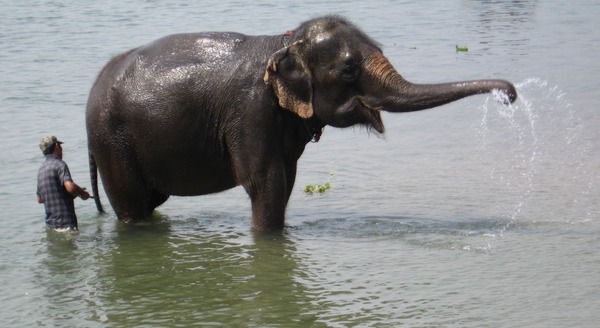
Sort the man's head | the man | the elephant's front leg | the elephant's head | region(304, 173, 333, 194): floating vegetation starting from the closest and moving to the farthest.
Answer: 1. the elephant's head
2. the elephant's front leg
3. the man
4. the man's head
5. region(304, 173, 333, 194): floating vegetation

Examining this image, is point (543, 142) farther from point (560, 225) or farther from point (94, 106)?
point (94, 106)

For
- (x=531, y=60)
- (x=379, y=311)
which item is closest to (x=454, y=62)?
(x=531, y=60)

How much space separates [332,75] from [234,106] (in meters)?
0.87

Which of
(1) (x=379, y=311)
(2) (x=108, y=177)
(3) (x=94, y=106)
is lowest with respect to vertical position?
(1) (x=379, y=311)

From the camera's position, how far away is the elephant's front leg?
372 inches

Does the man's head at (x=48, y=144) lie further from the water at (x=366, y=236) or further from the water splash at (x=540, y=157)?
the water splash at (x=540, y=157)

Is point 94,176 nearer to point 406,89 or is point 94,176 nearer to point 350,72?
point 350,72

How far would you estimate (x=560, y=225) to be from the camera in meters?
10.1

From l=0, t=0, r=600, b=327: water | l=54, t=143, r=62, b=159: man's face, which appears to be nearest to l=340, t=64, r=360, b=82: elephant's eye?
l=0, t=0, r=600, b=327: water

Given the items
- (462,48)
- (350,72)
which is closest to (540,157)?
(350,72)

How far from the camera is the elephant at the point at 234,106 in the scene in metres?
9.23

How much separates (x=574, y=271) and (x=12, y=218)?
5164 mm

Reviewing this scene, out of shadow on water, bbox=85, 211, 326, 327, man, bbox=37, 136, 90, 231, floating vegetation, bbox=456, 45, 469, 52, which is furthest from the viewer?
floating vegetation, bbox=456, 45, 469, 52

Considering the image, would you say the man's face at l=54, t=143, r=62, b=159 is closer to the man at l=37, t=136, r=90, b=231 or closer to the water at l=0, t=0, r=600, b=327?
the man at l=37, t=136, r=90, b=231
